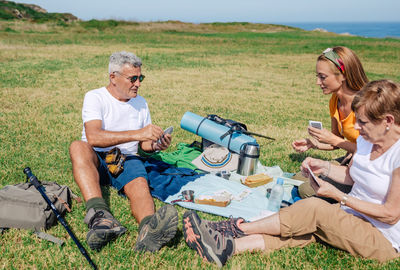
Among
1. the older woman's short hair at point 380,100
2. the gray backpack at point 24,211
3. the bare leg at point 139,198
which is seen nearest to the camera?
the older woman's short hair at point 380,100

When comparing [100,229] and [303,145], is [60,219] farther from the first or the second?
[303,145]

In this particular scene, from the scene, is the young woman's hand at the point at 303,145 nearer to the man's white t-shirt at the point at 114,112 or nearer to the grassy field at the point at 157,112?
the grassy field at the point at 157,112

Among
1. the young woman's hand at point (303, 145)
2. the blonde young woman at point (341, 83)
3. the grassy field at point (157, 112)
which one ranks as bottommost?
the grassy field at point (157, 112)

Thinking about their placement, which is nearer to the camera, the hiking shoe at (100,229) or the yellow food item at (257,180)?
the hiking shoe at (100,229)

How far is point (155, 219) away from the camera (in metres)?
3.26

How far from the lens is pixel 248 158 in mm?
5520

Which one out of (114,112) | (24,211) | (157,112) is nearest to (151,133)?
(114,112)

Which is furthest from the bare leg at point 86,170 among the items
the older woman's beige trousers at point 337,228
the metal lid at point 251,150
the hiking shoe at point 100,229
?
the metal lid at point 251,150

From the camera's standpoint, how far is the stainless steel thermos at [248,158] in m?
5.52

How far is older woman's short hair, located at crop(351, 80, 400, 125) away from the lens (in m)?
2.86

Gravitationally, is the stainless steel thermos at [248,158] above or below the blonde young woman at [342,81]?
below

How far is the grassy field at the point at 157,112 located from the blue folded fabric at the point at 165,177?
27 centimetres

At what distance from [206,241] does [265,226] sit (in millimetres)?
617

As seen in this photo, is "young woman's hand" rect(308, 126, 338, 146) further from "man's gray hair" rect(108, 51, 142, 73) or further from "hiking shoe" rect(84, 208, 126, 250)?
"hiking shoe" rect(84, 208, 126, 250)
